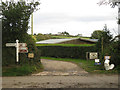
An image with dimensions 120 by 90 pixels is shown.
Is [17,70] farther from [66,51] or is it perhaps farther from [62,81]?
[66,51]

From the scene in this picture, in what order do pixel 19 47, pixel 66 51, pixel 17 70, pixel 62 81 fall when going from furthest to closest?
pixel 66 51 → pixel 19 47 → pixel 17 70 → pixel 62 81

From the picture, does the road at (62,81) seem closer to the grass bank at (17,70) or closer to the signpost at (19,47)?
the grass bank at (17,70)

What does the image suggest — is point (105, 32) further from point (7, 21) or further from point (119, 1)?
point (7, 21)

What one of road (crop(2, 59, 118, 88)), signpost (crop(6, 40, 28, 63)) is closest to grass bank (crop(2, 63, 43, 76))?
signpost (crop(6, 40, 28, 63))

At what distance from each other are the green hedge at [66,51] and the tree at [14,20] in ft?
37.7

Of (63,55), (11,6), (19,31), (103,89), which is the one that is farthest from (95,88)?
(63,55)

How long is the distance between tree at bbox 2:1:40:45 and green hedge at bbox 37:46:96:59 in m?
11.5

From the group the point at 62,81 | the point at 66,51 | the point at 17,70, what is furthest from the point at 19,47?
the point at 66,51

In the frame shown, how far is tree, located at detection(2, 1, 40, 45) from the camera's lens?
12.9m

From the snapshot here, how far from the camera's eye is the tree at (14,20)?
12.9 m

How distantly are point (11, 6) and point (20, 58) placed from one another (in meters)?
4.13

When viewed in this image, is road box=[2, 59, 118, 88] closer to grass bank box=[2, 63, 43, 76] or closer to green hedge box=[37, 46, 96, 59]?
grass bank box=[2, 63, 43, 76]

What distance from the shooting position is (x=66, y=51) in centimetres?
2506

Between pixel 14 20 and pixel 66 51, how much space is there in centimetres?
1325
